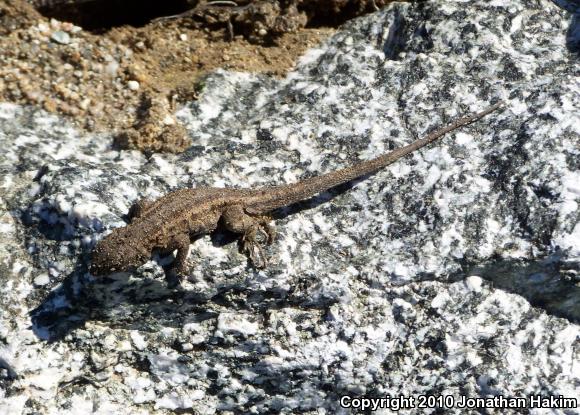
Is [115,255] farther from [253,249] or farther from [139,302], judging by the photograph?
[253,249]

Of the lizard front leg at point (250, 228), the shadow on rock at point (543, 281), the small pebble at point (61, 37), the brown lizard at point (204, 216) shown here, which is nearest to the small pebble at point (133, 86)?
the small pebble at point (61, 37)

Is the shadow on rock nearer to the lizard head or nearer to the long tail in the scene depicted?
the long tail

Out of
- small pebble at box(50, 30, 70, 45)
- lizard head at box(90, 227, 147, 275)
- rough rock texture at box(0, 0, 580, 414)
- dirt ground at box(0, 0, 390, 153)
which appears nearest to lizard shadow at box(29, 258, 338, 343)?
rough rock texture at box(0, 0, 580, 414)

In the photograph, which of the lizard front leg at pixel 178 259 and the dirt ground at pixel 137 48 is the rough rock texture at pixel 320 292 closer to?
the lizard front leg at pixel 178 259

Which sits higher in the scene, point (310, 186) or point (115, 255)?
point (310, 186)

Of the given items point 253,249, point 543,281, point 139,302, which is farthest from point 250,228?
point 543,281

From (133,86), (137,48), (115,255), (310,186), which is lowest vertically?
(115,255)

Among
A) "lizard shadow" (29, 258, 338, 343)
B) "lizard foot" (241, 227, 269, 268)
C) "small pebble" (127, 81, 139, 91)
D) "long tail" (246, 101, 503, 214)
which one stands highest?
"small pebble" (127, 81, 139, 91)
